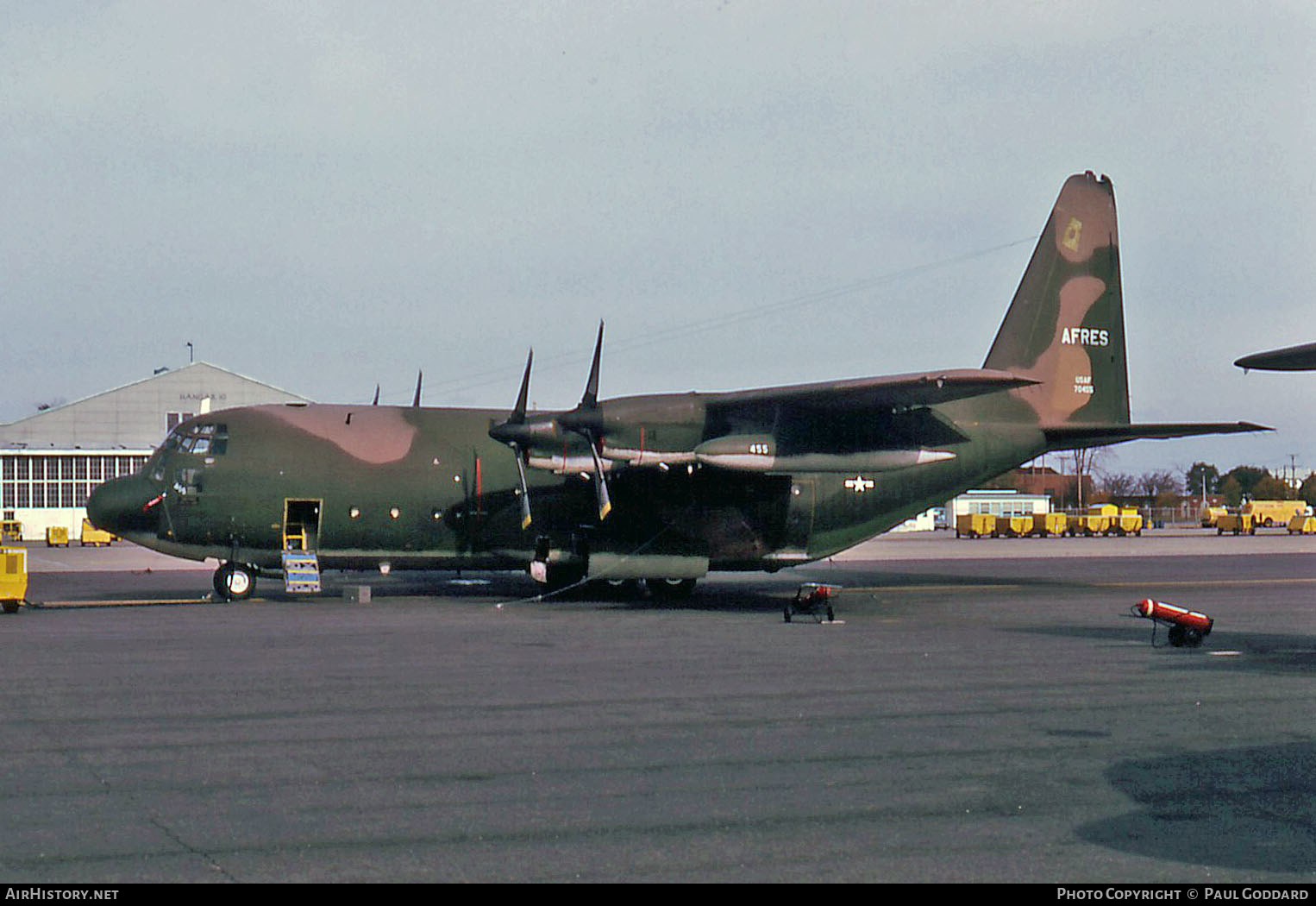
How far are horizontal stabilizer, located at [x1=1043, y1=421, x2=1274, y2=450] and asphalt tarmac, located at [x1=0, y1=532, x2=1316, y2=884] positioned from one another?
543cm

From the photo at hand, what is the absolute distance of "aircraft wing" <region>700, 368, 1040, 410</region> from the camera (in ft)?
70.3

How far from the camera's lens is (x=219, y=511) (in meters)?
25.1

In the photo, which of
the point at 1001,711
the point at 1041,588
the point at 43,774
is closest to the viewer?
the point at 43,774

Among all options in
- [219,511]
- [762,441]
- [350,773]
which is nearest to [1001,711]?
[350,773]

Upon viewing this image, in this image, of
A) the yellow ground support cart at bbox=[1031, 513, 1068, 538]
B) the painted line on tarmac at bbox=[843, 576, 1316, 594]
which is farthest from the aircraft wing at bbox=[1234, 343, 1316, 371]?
the yellow ground support cart at bbox=[1031, 513, 1068, 538]

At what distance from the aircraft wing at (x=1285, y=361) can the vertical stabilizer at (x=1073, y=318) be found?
16.0 meters

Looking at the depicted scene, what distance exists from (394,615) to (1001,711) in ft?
43.3

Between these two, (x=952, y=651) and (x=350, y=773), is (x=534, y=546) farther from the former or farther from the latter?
(x=350, y=773)

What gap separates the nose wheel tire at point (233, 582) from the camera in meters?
25.4

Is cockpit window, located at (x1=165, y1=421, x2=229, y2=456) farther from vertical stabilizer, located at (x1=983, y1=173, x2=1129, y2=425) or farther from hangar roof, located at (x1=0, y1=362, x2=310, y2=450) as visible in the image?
hangar roof, located at (x1=0, y1=362, x2=310, y2=450)

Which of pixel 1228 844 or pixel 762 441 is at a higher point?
pixel 762 441

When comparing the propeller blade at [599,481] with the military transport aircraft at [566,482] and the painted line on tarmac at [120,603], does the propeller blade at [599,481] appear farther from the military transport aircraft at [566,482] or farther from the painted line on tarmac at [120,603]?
the painted line on tarmac at [120,603]

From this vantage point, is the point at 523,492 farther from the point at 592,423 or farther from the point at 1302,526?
the point at 1302,526

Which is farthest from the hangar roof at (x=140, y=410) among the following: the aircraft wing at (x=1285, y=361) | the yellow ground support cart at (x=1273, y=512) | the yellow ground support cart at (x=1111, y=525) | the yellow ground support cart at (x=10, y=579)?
the aircraft wing at (x=1285, y=361)
